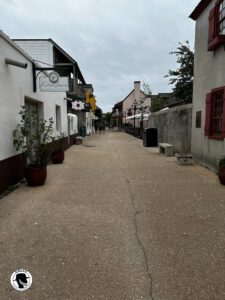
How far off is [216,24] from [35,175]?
22.4 ft

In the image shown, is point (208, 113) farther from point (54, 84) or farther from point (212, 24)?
point (54, 84)

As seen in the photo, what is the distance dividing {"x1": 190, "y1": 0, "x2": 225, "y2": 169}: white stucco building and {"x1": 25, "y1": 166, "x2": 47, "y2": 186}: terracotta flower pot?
197 inches

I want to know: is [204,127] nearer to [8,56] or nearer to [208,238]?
[208,238]

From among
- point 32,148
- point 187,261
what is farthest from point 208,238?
point 32,148

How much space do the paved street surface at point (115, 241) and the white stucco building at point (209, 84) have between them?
84.1 inches

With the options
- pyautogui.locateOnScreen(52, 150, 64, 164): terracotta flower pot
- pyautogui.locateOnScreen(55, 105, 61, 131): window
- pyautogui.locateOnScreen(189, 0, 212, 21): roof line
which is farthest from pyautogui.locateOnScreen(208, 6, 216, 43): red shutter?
pyautogui.locateOnScreen(55, 105, 61, 131): window

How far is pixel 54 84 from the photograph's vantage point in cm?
755

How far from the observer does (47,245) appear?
10.7ft

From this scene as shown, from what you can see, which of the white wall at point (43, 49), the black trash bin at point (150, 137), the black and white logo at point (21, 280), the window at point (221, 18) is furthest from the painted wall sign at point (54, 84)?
the black trash bin at point (150, 137)

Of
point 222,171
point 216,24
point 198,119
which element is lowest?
point 222,171

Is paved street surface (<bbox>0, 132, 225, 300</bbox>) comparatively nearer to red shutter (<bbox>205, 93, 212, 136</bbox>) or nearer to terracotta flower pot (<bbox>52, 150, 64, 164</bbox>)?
red shutter (<bbox>205, 93, 212, 136</bbox>)

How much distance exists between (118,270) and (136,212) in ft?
5.76

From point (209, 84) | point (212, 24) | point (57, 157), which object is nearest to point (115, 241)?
point (57, 157)

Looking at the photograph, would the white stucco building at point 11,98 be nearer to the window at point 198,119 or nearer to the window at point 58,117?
the window at point 58,117
